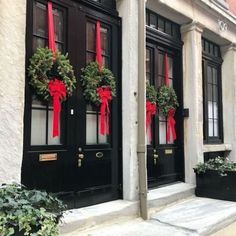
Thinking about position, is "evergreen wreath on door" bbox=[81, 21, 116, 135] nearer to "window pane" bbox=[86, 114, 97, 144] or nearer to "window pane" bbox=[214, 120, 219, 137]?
"window pane" bbox=[86, 114, 97, 144]

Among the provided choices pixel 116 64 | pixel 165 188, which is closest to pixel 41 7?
pixel 116 64

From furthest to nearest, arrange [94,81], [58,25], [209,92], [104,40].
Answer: [209,92] → [104,40] → [94,81] → [58,25]

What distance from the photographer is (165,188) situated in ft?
22.9

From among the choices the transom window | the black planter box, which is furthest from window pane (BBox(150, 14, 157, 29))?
the black planter box

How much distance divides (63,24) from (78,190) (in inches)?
94.6

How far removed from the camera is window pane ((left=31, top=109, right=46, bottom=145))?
4.65m

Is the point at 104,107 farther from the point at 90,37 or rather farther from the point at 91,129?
the point at 90,37

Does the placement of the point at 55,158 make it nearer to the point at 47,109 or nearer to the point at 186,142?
the point at 47,109

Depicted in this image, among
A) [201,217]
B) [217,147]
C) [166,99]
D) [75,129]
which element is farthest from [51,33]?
[217,147]

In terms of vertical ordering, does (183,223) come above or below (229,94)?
below

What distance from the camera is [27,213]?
309 cm

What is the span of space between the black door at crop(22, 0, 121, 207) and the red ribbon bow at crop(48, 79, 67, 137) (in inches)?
4.6

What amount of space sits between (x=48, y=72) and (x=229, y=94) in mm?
6133

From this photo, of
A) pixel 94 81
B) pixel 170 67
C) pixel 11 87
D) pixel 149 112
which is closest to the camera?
pixel 11 87
